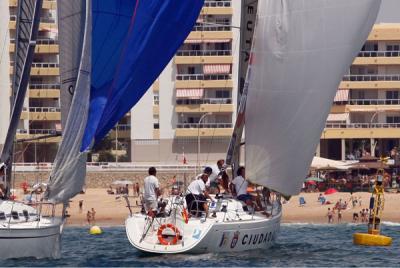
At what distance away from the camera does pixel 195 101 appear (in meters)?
86.7

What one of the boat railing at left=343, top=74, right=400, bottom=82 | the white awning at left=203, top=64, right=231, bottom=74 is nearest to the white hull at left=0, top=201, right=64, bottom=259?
the white awning at left=203, top=64, right=231, bottom=74

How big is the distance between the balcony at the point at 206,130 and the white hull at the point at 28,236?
5176 centimetres

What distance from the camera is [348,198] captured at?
217 ft

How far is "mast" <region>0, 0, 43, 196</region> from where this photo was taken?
115 ft

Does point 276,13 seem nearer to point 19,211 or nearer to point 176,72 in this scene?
point 19,211

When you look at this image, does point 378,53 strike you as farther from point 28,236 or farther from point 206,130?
point 28,236

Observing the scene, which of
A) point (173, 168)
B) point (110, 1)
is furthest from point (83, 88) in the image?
point (173, 168)

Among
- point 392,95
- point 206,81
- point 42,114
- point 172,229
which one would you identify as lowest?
point 172,229

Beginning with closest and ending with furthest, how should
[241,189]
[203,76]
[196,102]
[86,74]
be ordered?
[86,74]
[241,189]
[203,76]
[196,102]

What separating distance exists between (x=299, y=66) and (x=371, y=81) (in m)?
55.6

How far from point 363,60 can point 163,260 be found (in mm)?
58667

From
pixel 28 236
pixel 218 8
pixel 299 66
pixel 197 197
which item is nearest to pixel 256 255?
pixel 197 197

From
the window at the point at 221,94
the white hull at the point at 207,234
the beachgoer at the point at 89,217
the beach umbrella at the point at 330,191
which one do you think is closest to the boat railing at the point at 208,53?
A: the window at the point at 221,94

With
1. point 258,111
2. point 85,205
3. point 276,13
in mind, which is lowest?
point 85,205
